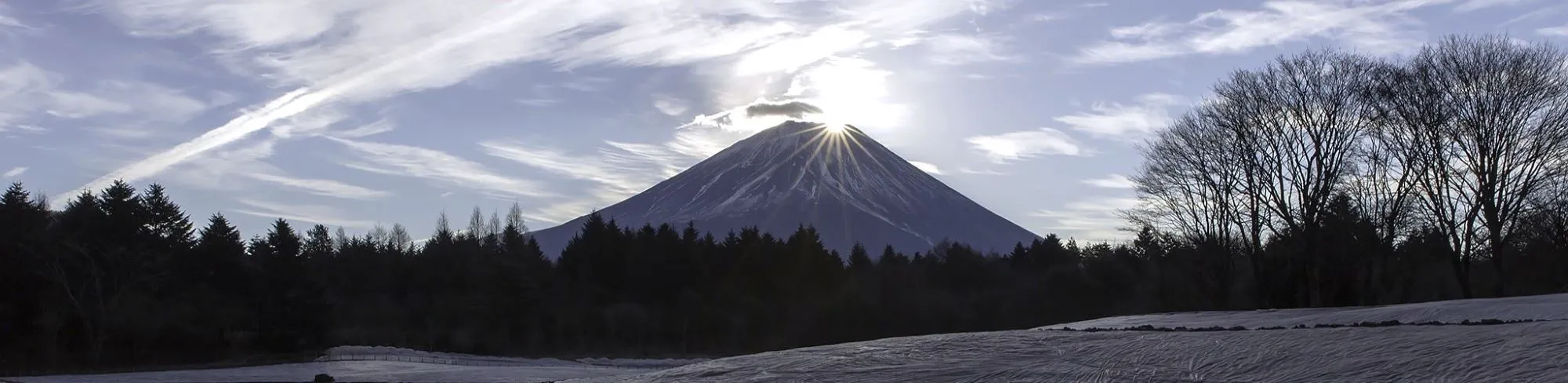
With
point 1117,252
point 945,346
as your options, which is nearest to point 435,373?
point 945,346

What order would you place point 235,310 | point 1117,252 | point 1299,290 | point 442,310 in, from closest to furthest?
point 1299,290 → point 235,310 → point 442,310 → point 1117,252

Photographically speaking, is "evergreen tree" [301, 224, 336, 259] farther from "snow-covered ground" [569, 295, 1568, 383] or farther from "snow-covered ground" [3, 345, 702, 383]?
"snow-covered ground" [569, 295, 1568, 383]

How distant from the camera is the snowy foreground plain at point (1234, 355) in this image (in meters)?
10.7

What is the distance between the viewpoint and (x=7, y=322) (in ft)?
152

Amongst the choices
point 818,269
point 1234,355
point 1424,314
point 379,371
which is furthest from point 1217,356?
point 818,269

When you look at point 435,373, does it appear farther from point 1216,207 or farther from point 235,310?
point 1216,207

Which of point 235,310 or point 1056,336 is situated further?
point 235,310

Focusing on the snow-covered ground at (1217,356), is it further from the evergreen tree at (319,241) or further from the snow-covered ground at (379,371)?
the evergreen tree at (319,241)

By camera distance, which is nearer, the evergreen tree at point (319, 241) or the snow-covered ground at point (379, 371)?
the snow-covered ground at point (379, 371)

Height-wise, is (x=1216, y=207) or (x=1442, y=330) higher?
(x=1216, y=207)

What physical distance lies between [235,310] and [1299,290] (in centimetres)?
4439

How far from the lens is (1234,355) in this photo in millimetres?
12398

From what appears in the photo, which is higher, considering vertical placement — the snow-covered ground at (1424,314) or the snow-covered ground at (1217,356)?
the snow-covered ground at (1424,314)

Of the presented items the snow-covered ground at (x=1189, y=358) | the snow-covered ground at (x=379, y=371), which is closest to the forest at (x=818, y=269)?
the snow-covered ground at (x=379, y=371)
